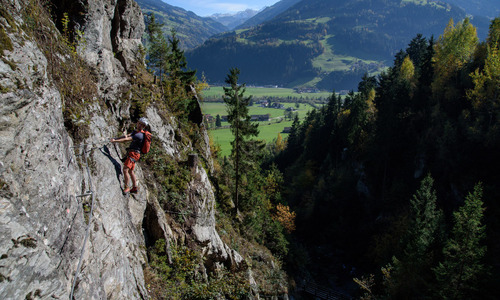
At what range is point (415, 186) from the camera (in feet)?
134

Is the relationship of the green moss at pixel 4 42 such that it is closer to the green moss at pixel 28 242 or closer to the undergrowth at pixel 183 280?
the green moss at pixel 28 242

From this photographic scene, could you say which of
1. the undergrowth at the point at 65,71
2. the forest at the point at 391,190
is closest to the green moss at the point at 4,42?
the undergrowth at the point at 65,71

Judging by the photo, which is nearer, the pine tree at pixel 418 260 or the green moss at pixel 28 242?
the green moss at pixel 28 242

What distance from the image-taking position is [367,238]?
44.7 meters

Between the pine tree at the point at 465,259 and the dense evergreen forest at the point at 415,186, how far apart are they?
0.08 m

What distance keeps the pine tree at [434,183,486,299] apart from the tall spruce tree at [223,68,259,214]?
18.8 metres

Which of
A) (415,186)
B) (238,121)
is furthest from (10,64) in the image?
(415,186)

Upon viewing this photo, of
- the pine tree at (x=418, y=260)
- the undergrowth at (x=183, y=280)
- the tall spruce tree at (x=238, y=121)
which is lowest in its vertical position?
the pine tree at (x=418, y=260)

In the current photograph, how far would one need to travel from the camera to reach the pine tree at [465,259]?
21859 mm

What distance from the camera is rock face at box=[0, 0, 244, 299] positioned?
5.13m

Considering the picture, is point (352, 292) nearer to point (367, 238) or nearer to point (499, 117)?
point (367, 238)

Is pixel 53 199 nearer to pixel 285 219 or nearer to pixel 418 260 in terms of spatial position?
pixel 418 260

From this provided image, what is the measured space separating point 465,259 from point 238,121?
21.9 m

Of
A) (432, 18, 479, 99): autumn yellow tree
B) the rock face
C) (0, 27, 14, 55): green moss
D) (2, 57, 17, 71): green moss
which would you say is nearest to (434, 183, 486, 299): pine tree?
the rock face
